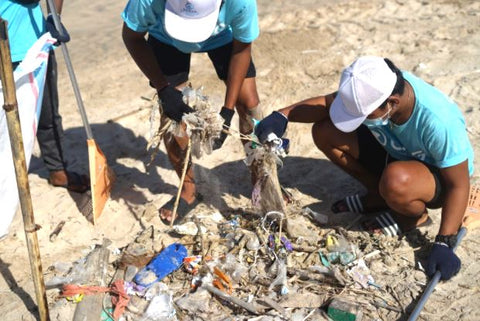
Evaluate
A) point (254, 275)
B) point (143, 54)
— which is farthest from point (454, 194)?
point (143, 54)

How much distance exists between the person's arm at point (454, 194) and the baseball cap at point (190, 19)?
1351 mm

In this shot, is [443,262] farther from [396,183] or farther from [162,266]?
[162,266]

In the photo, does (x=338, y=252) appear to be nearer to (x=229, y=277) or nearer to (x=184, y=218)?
(x=229, y=277)

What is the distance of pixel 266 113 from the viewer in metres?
4.60

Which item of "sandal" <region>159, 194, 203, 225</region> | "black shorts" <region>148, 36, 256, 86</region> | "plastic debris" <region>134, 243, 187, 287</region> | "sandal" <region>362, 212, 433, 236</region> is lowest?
"sandal" <region>159, 194, 203, 225</region>

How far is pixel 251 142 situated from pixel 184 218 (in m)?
0.69

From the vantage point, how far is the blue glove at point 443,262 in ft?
9.29

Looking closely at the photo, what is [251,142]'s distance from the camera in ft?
10.6

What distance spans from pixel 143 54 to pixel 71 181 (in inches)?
48.8

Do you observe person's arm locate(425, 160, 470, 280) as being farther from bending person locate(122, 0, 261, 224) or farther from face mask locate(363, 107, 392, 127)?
bending person locate(122, 0, 261, 224)

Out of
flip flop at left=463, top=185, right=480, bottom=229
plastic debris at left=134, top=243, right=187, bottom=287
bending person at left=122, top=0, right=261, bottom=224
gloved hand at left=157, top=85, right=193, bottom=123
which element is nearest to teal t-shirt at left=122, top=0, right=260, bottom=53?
bending person at left=122, top=0, right=261, bottom=224

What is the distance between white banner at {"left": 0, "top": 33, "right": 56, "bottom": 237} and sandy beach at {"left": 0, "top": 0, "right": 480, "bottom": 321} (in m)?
0.35

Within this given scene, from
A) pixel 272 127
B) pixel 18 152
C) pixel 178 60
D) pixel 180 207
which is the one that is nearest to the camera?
pixel 18 152

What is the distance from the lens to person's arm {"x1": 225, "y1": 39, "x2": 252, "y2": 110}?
3104mm
